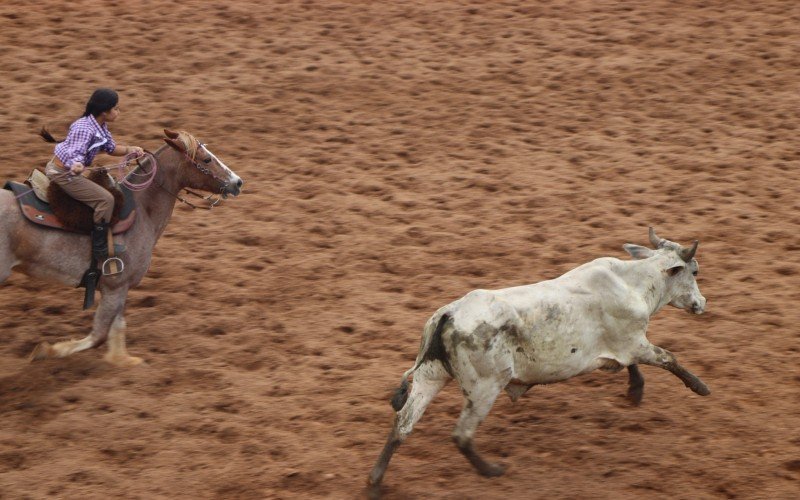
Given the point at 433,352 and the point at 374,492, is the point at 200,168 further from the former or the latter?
the point at 374,492

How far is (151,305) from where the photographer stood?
947 cm

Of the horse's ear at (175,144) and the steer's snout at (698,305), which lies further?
the horse's ear at (175,144)

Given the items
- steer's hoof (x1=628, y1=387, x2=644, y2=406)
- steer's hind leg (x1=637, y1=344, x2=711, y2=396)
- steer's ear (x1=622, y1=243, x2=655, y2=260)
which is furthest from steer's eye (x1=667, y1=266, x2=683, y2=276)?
steer's hoof (x1=628, y1=387, x2=644, y2=406)

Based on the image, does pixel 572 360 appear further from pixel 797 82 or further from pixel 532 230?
pixel 797 82

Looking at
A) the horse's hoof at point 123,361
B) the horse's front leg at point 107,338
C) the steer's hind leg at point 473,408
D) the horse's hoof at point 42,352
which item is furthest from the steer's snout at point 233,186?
the steer's hind leg at point 473,408

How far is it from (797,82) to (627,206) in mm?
3887

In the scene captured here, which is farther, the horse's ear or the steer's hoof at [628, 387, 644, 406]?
the horse's ear

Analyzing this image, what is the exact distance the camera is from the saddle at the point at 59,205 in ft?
26.9

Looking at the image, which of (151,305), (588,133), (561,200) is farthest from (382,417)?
(588,133)

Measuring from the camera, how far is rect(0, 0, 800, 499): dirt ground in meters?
7.39

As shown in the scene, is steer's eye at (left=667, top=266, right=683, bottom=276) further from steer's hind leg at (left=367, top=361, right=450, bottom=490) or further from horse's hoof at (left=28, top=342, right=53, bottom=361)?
horse's hoof at (left=28, top=342, right=53, bottom=361)

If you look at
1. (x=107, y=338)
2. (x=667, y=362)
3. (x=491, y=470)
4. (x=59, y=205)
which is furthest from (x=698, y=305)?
(x=59, y=205)

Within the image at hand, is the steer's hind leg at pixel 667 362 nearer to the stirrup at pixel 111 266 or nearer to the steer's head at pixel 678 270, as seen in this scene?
the steer's head at pixel 678 270

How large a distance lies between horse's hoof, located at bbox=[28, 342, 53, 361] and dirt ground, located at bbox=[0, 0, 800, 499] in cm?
13
